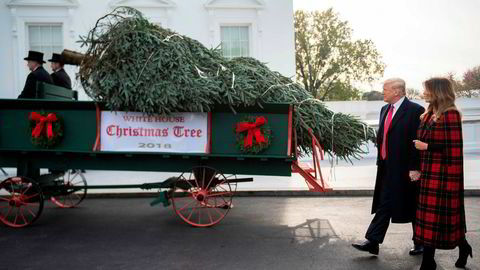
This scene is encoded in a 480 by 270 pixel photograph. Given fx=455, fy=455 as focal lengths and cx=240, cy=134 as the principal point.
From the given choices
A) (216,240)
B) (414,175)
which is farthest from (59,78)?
(414,175)

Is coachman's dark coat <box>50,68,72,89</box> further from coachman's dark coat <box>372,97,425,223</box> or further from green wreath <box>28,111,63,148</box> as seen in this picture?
coachman's dark coat <box>372,97,425,223</box>

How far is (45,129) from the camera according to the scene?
6.20 metres

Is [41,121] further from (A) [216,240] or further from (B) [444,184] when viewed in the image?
(B) [444,184]

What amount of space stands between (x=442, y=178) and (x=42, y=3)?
13.8 meters

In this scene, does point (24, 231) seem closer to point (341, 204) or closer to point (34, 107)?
point (34, 107)

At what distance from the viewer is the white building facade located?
14.4 meters

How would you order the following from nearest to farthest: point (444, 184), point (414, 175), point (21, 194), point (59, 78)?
point (444, 184), point (414, 175), point (21, 194), point (59, 78)

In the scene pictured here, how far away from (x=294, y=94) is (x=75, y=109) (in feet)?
9.99

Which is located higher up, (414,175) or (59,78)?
(59,78)

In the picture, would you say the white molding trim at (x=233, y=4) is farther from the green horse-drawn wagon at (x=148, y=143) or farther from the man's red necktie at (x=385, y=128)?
the man's red necktie at (x=385, y=128)

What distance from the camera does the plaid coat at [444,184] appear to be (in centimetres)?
420

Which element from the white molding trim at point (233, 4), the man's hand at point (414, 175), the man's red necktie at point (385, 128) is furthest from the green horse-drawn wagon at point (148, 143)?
the white molding trim at point (233, 4)

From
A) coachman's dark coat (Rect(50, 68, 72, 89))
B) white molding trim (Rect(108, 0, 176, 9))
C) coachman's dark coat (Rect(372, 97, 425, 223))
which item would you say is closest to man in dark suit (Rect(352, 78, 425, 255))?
coachman's dark coat (Rect(372, 97, 425, 223))

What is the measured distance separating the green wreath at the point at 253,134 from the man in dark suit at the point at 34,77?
3213 millimetres
